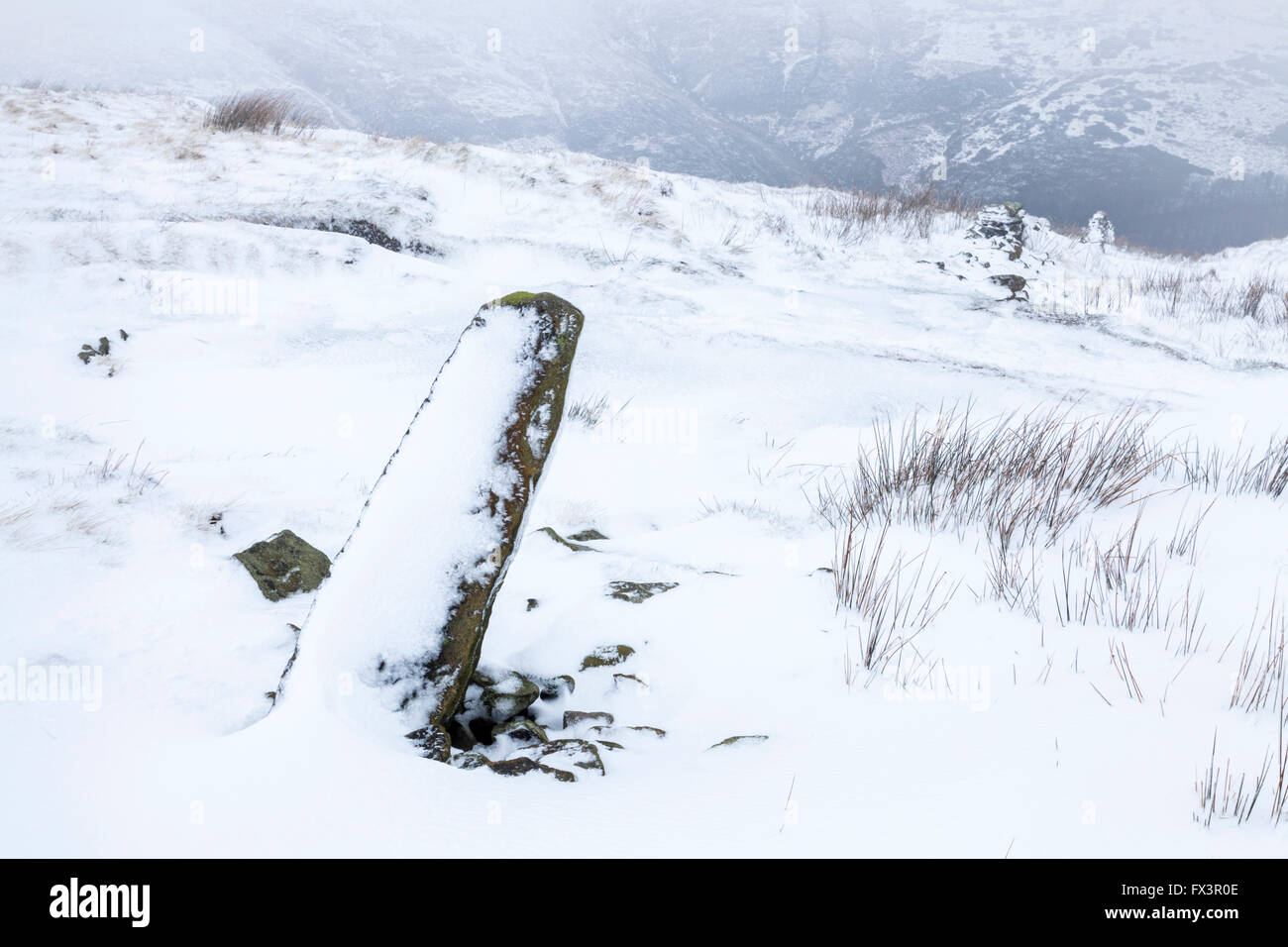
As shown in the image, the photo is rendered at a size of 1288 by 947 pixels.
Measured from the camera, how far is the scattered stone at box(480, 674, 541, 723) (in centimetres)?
168

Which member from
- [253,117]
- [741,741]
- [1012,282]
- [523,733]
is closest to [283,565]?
[523,733]

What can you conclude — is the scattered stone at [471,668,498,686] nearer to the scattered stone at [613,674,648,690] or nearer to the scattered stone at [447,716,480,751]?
the scattered stone at [447,716,480,751]

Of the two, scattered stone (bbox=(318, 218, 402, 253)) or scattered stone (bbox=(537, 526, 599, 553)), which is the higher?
scattered stone (bbox=(318, 218, 402, 253))

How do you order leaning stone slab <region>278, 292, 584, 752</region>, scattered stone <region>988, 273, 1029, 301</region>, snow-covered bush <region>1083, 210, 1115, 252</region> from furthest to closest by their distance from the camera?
1. snow-covered bush <region>1083, 210, 1115, 252</region>
2. scattered stone <region>988, 273, 1029, 301</region>
3. leaning stone slab <region>278, 292, 584, 752</region>

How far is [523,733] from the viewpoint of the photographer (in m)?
1.57

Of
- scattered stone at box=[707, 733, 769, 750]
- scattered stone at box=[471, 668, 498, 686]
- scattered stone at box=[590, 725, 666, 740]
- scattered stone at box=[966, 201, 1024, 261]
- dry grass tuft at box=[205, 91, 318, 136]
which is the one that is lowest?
scattered stone at box=[590, 725, 666, 740]

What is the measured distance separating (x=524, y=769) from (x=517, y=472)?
62cm

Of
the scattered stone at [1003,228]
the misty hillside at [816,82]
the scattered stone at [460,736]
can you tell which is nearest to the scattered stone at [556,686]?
the scattered stone at [460,736]

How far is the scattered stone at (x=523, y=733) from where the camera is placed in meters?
1.55

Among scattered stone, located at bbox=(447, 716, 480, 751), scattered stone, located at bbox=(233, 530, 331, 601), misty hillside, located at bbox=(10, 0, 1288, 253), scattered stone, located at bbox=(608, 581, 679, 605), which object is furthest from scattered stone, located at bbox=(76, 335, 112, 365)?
misty hillside, located at bbox=(10, 0, 1288, 253)

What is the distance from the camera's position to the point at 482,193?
8281mm

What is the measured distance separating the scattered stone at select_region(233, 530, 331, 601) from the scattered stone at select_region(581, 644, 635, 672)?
1.00 metres

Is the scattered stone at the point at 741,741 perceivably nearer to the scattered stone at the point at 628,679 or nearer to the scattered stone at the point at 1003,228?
the scattered stone at the point at 628,679

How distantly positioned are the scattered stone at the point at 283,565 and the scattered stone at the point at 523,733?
1081 mm
